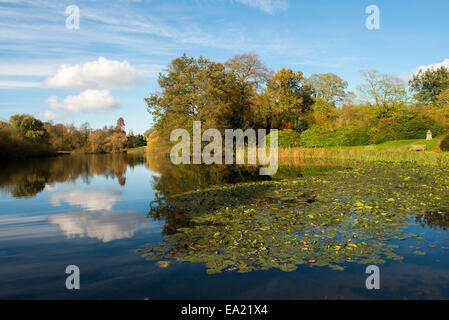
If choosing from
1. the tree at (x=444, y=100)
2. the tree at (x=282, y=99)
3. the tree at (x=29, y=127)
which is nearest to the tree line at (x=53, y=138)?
the tree at (x=29, y=127)

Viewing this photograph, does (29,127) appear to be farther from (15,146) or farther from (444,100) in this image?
(444,100)

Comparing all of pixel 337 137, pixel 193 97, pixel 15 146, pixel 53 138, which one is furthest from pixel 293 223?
pixel 53 138

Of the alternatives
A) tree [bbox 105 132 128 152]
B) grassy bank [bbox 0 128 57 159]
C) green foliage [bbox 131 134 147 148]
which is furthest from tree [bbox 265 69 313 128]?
green foliage [bbox 131 134 147 148]

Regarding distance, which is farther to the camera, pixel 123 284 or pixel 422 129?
pixel 422 129

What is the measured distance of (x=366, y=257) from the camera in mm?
5020

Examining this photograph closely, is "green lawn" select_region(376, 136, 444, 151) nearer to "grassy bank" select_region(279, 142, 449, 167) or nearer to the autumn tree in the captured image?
"grassy bank" select_region(279, 142, 449, 167)

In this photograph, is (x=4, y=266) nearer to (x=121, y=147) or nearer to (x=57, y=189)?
(x=57, y=189)

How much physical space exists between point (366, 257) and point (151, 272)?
12.3 ft

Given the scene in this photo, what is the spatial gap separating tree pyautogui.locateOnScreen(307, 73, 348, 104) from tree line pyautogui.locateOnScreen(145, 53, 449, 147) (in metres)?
5.76

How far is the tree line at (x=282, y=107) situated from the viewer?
35812mm

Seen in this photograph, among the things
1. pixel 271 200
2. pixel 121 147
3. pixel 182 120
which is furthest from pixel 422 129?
pixel 121 147

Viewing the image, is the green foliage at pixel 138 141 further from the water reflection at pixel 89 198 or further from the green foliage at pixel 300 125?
the water reflection at pixel 89 198

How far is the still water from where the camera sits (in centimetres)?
420

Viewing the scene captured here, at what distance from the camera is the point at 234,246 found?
5.63m
